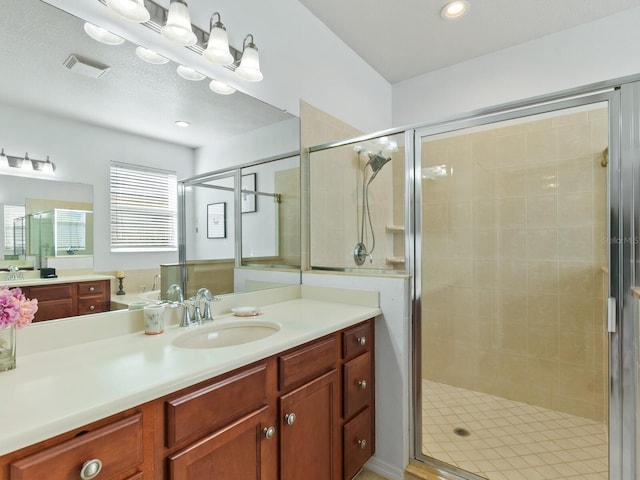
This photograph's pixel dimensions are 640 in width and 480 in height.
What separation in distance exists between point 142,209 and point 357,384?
1233mm

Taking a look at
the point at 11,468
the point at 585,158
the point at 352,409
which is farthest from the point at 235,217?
the point at 585,158

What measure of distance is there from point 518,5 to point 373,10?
0.87 metres

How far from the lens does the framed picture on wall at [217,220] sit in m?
1.65

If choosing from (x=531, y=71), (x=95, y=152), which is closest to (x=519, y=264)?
(x=531, y=71)

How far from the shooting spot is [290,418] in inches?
46.5

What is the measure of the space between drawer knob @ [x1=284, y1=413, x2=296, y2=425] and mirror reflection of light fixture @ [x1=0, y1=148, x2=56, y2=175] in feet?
3.81

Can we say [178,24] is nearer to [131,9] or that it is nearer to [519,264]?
[131,9]

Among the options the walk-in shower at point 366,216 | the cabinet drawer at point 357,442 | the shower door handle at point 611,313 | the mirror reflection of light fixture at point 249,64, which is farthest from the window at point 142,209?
the shower door handle at point 611,313

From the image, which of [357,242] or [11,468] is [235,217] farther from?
[11,468]

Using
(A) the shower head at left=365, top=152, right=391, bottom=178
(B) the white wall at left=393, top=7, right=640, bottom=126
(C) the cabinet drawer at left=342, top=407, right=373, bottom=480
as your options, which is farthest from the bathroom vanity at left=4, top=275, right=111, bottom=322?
(B) the white wall at left=393, top=7, right=640, bottom=126

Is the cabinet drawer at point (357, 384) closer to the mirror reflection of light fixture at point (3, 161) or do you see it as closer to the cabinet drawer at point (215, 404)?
the cabinet drawer at point (215, 404)

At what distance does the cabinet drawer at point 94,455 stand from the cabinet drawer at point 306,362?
49cm

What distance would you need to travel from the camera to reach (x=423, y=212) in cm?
180

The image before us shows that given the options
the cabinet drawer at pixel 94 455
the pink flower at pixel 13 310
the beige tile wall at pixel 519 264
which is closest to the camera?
the cabinet drawer at pixel 94 455
